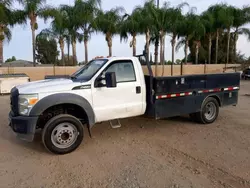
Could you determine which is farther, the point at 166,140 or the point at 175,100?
the point at 175,100

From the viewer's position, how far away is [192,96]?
244 inches

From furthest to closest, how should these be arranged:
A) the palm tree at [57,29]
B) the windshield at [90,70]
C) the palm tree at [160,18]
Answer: the palm tree at [160,18], the palm tree at [57,29], the windshield at [90,70]

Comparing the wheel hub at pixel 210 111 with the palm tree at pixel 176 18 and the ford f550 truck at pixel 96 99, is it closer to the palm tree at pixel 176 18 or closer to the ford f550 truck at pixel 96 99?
the ford f550 truck at pixel 96 99

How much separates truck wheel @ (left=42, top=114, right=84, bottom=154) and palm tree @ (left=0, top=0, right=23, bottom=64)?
17709 mm

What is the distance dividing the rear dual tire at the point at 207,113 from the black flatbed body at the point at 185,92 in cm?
15

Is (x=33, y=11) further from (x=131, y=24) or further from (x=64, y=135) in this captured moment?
(x=64, y=135)

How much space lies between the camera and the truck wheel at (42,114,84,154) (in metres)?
4.49

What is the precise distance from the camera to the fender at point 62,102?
438cm

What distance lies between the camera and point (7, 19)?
63.8 feet

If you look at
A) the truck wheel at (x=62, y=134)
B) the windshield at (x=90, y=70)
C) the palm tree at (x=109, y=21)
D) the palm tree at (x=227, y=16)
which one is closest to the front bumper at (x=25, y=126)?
the truck wheel at (x=62, y=134)

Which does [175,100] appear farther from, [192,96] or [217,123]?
[217,123]

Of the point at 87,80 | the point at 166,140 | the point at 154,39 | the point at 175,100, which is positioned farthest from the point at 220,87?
the point at 154,39

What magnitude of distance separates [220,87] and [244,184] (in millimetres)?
3861

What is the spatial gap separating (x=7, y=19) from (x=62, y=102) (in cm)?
1856
